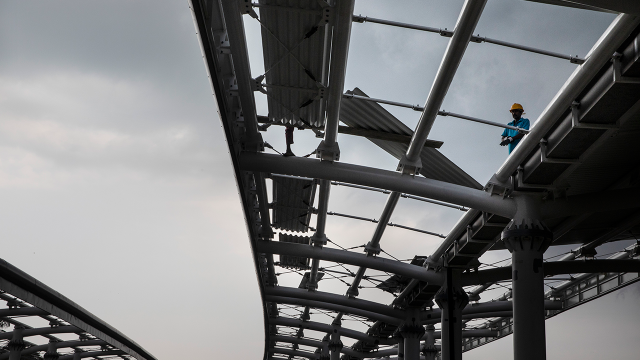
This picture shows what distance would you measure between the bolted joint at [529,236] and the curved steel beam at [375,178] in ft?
1.37

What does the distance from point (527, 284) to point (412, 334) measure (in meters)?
14.8

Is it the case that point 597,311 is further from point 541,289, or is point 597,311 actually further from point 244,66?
point 244,66

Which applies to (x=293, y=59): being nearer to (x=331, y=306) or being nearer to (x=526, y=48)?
(x=526, y=48)

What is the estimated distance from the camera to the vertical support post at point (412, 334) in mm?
28125

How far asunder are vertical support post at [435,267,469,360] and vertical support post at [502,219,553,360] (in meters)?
6.79

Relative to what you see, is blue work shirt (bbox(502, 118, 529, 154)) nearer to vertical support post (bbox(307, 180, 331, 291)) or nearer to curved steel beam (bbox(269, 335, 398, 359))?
vertical support post (bbox(307, 180, 331, 291))

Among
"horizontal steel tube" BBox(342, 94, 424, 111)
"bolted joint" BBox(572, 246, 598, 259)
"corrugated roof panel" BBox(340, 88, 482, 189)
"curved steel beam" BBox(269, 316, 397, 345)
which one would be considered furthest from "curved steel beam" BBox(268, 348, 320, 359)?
"horizontal steel tube" BBox(342, 94, 424, 111)

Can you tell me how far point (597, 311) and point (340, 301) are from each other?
38.8ft

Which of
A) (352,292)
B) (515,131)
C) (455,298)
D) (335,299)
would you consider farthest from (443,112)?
(335,299)

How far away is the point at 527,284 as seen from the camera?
1412 centimetres

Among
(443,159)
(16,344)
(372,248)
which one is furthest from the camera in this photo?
(16,344)

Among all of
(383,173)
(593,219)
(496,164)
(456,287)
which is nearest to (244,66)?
(383,173)

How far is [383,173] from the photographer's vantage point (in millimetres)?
14648

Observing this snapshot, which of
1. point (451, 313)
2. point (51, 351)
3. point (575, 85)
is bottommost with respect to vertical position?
point (51, 351)
